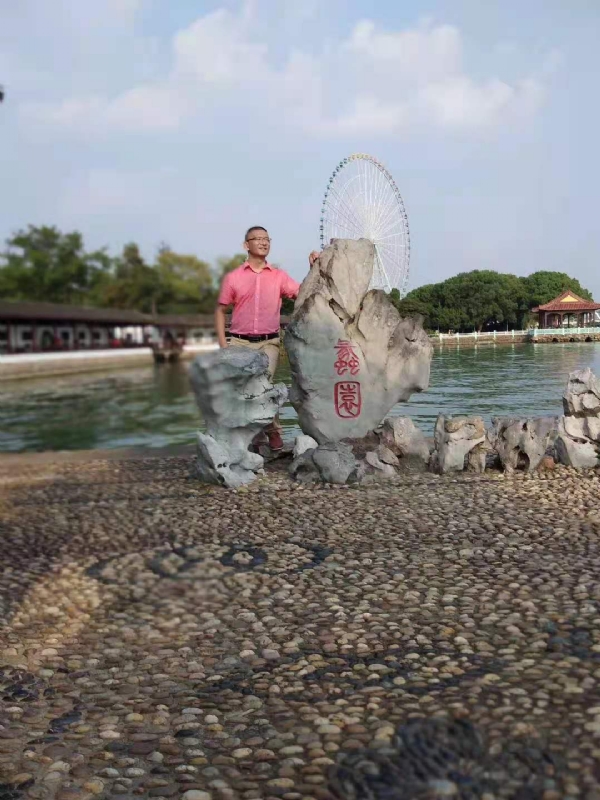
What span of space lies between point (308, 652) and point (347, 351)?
4003 millimetres

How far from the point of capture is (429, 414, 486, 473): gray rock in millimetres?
6262

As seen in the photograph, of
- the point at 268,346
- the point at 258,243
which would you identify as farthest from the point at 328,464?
the point at 258,243

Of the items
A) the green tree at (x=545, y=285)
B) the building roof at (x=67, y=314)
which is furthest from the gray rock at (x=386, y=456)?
the building roof at (x=67, y=314)

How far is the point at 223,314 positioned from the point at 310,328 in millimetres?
882

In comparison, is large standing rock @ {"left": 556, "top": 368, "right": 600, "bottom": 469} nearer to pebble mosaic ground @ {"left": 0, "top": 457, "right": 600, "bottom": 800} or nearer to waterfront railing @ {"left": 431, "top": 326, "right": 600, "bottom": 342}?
pebble mosaic ground @ {"left": 0, "top": 457, "right": 600, "bottom": 800}

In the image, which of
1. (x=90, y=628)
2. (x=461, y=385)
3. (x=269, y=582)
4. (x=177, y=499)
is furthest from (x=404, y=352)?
(x=90, y=628)

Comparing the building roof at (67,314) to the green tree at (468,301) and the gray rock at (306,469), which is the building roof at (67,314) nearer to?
the green tree at (468,301)

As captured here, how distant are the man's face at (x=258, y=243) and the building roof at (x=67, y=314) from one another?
72.5 ft

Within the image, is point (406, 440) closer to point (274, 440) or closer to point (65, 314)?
point (274, 440)

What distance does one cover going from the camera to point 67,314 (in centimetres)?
2997

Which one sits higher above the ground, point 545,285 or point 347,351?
point 545,285

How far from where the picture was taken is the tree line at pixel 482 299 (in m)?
7.97

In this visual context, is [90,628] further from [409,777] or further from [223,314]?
[223,314]

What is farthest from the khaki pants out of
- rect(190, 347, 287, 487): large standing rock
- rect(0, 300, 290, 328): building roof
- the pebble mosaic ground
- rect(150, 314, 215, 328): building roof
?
rect(0, 300, 290, 328): building roof
